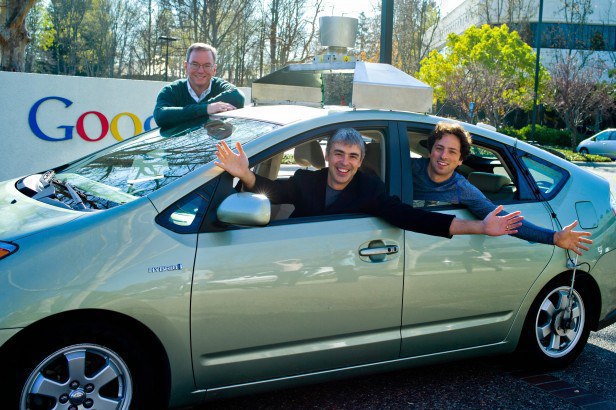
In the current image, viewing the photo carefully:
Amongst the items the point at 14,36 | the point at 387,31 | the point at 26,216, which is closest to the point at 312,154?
the point at 26,216

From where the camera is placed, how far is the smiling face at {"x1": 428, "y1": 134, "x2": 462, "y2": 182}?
12.3 feet

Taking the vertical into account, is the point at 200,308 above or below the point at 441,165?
below

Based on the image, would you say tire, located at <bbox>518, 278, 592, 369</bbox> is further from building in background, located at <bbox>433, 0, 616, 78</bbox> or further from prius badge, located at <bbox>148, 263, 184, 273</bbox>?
building in background, located at <bbox>433, 0, 616, 78</bbox>

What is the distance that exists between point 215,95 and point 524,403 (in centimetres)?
301

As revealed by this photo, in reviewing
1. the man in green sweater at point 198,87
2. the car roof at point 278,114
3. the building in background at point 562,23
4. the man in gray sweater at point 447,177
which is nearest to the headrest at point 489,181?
the man in gray sweater at point 447,177

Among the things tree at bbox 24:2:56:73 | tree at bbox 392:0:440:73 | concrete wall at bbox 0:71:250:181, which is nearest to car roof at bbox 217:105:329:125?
concrete wall at bbox 0:71:250:181

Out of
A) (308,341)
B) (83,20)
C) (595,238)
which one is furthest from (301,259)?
(83,20)

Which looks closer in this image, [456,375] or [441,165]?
[441,165]

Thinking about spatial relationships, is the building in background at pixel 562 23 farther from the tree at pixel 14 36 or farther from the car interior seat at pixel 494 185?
the car interior seat at pixel 494 185

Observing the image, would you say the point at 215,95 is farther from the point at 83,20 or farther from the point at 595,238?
the point at 83,20

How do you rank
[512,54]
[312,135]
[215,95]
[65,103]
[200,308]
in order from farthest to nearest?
1. [512,54]
2. [65,103]
3. [215,95]
4. [312,135]
5. [200,308]

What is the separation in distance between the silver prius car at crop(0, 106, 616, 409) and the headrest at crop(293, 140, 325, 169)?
0.04 ft

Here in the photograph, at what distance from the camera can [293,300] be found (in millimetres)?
3072

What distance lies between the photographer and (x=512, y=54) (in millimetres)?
36938
